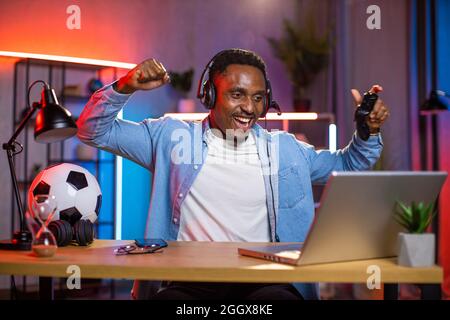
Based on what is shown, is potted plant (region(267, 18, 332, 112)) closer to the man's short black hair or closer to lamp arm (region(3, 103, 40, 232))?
the man's short black hair

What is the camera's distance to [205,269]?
1.33m

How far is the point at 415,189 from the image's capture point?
4.66 feet

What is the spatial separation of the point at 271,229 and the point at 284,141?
35cm

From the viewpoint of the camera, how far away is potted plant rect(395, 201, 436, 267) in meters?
1.36

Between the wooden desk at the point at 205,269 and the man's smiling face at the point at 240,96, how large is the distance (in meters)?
0.72

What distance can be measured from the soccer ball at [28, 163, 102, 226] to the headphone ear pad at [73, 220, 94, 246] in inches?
2.8

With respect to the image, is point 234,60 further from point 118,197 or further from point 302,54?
point 302,54

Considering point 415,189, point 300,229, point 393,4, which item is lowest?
point 300,229

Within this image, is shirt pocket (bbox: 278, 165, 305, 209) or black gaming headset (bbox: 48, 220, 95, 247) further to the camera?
shirt pocket (bbox: 278, 165, 305, 209)

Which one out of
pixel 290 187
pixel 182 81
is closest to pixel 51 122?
pixel 290 187

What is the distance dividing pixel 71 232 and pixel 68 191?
15cm

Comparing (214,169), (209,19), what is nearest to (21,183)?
(209,19)

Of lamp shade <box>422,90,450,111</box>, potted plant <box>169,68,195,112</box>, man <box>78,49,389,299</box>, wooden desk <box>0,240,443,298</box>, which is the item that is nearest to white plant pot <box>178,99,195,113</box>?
potted plant <box>169,68,195,112</box>
